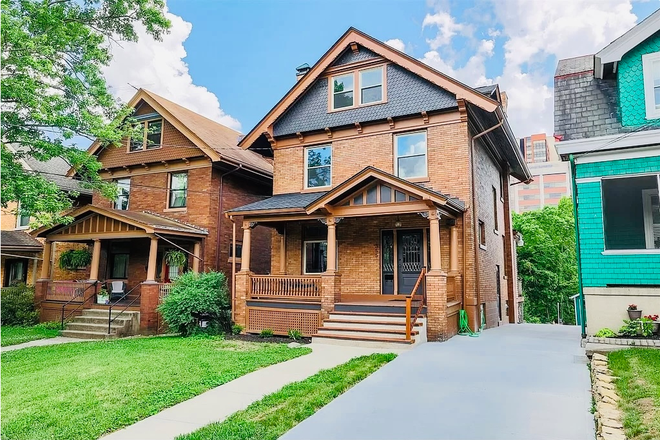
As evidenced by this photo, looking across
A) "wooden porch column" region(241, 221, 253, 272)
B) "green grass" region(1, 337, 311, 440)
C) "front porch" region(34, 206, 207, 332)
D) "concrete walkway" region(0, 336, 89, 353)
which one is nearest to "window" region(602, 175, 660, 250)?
"green grass" region(1, 337, 311, 440)

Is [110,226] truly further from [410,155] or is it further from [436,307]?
[436,307]

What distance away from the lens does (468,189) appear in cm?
1223

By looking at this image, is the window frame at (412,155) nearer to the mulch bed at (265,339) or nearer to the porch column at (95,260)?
the mulch bed at (265,339)

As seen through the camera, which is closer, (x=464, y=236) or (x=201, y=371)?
(x=201, y=371)

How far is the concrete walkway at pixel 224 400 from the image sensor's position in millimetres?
4707

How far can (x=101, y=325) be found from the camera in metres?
13.8

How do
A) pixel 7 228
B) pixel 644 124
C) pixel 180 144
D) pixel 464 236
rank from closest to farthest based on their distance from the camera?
pixel 644 124
pixel 464 236
pixel 180 144
pixel 7 228

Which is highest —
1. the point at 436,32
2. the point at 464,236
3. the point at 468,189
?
the point at 436,32

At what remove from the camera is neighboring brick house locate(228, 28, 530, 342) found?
11.1 meters

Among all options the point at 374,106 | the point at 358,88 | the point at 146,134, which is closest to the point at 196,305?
the point at 374,106

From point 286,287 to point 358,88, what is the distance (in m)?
6.90

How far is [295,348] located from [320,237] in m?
5.29

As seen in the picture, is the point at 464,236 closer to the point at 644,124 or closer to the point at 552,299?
the point at 644,124

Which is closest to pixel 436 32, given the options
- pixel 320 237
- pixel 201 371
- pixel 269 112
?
pixel 269 112
